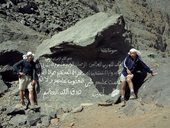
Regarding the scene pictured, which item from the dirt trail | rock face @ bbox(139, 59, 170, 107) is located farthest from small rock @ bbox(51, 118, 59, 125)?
rock face @ bbox(139, 59, 170, 107)

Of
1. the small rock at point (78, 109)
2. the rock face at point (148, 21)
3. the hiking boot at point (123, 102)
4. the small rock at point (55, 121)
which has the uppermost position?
the rock face at point (148, 21)

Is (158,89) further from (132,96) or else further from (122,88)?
(122,88)

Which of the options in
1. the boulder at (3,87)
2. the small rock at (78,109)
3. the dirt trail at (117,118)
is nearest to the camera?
the dirt trail at (117,118)

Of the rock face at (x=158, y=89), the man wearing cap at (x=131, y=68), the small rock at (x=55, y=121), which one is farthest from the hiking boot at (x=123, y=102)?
the small rock at (x=55, y=121)

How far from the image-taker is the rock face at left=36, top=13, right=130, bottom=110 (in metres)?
15.5

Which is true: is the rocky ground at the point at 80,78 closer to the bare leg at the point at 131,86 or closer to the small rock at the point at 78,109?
the small rock at the point at 78,109

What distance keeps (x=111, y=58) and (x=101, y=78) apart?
2.19 feet

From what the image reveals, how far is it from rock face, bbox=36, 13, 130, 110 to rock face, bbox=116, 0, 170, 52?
9980 millimetres

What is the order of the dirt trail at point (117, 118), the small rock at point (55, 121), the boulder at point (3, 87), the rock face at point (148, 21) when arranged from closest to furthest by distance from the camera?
1. the dirt trail at point (117, 118)
2. the small rock at point (55, 121)
3. the boulder at point (3, 87)
4. the rock face at point (148, 21)

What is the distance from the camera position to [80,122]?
1350 cm

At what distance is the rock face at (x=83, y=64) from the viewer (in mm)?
15453

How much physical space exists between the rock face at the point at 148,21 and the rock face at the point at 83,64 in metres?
9.98

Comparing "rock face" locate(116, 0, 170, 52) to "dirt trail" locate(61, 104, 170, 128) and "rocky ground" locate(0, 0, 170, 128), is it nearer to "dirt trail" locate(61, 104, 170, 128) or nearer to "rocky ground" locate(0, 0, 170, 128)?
"rocky ground" locate(0, 0, 170, 128)

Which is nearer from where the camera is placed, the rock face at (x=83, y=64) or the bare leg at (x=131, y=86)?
the bare leg at (x=131, y=86)
